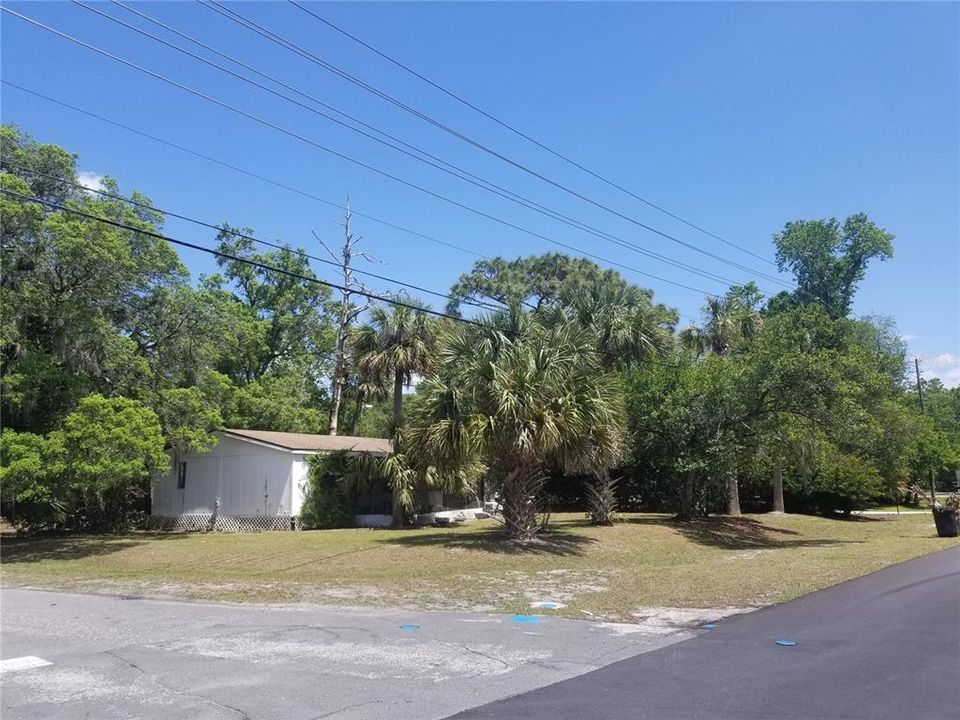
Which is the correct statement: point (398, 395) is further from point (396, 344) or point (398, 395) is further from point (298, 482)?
point (298, 482)

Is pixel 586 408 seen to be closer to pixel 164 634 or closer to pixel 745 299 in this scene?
pixel 164 634

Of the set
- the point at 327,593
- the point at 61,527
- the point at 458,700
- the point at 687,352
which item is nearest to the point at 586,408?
the point at 327,593

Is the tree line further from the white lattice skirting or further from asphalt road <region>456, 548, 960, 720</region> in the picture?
asphalt road <region>456, 548, 960, 720</region>

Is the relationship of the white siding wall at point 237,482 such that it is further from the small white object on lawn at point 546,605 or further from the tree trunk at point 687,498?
the small white object on lawn at point 546,605

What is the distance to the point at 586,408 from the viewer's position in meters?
18.4

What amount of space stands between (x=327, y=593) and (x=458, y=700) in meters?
7.50

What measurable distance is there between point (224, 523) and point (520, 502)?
13.2 meters

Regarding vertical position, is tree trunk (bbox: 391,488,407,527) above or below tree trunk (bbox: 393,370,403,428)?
below

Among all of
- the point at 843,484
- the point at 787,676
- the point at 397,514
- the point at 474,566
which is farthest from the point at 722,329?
the point at 787,676

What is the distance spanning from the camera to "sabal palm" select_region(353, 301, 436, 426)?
29.2 meters

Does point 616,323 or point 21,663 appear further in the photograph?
point 616,323

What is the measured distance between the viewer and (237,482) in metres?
27.2

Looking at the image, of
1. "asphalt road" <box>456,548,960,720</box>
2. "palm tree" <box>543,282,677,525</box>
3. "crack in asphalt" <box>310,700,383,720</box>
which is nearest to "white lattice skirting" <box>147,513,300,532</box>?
"palm tree" <box>543,282,677,525</box>

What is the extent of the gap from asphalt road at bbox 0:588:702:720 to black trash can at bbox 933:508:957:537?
1871 cm
